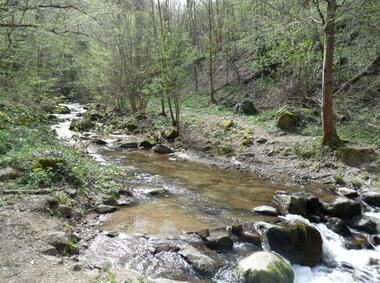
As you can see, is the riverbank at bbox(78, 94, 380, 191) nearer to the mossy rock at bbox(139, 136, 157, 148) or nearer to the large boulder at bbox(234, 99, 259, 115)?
the large boulder at bbox(234, 99, 259, 115)

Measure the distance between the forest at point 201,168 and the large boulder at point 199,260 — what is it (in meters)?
0.02

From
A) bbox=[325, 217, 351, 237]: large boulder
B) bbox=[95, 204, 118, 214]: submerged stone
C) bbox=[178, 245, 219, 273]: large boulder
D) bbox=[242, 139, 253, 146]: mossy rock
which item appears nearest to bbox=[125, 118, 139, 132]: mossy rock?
bbox=[242, 139, 253, 146]: mossy rock

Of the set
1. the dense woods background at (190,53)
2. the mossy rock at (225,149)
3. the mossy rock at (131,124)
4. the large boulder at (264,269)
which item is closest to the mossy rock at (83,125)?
the mossy rock at (131,124)

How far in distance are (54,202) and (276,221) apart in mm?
4619

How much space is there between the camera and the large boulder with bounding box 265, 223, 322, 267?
647cm

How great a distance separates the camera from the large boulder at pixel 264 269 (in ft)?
16.9

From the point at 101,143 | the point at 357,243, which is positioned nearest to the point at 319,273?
the point at 357,243

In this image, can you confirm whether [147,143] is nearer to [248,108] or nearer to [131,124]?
[131,124]

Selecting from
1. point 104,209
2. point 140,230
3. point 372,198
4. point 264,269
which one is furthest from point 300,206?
point 104,209

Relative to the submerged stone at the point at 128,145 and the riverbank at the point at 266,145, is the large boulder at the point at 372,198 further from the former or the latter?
the submerged stone at the point at 128,145

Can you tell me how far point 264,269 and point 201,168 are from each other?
7.21 m

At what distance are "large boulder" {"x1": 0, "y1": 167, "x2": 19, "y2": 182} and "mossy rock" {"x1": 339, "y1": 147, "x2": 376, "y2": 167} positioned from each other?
897 cm

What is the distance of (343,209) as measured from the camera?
8.01 m

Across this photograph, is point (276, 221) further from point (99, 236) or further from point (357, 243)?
point (99, 236)
